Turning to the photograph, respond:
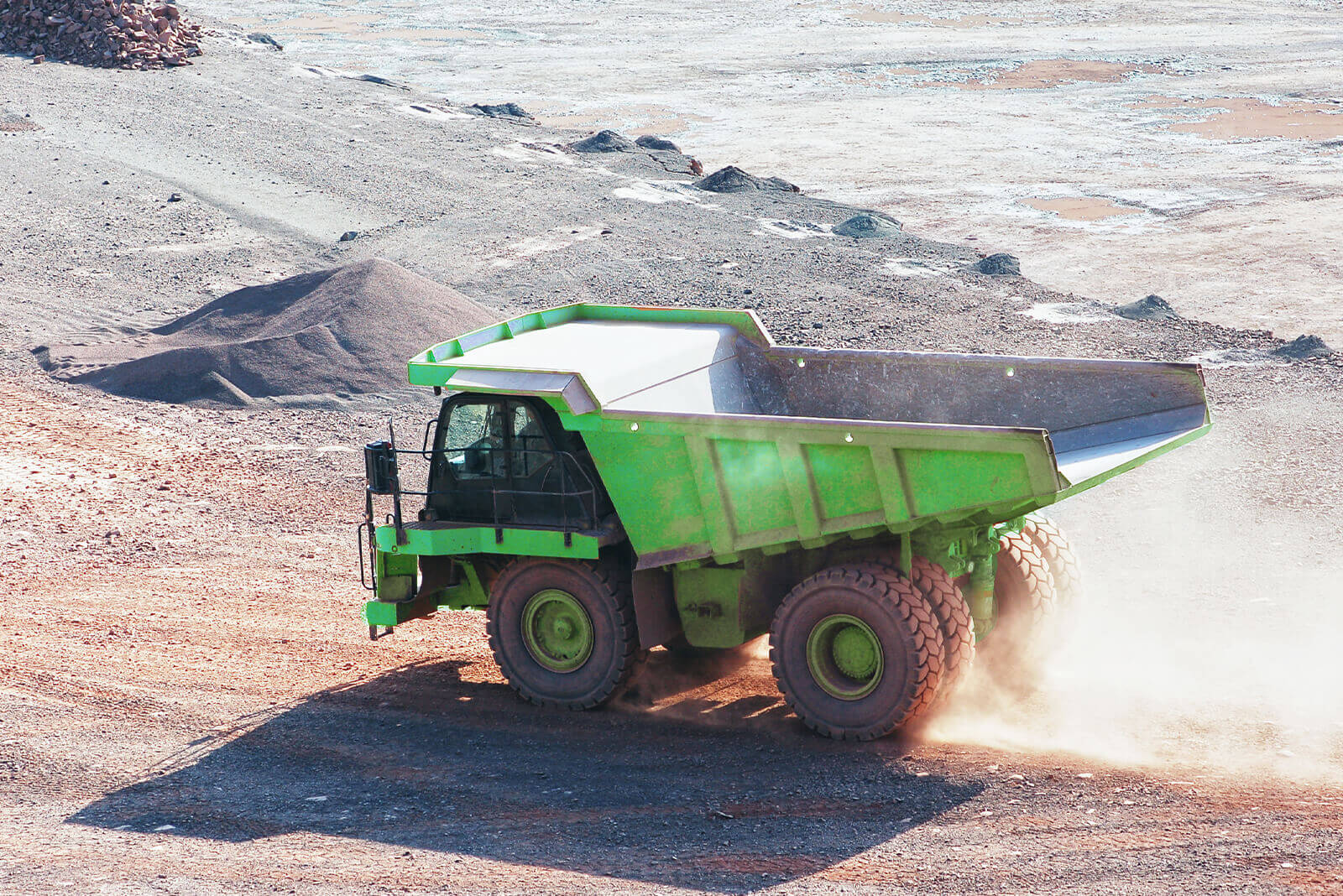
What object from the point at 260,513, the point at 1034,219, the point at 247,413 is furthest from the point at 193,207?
the point at 1034,219

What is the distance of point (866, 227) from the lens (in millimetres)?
25266


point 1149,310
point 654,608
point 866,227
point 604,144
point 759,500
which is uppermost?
point 604,144

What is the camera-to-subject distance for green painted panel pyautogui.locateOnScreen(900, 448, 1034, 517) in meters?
7.73

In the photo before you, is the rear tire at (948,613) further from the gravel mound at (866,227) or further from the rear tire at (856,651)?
the gravel mound at (866,227)

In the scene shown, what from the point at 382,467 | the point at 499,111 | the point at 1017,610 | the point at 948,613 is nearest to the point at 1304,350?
the point at 1017,610

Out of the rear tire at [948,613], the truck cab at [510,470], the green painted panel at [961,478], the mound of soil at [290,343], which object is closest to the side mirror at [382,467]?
the truck cab at [510,470]

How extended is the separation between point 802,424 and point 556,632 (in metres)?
2.36

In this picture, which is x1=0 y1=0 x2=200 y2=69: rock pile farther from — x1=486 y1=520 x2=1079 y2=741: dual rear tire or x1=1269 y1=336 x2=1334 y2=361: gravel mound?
x1=486 y1=520 x2=1079 y2=741: dual rear tire

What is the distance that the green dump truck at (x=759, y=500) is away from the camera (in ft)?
27.1

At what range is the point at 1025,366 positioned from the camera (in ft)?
31.2

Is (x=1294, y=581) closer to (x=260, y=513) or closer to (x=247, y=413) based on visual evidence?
(x=260, y=513)

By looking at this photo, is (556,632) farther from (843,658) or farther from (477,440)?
(843,658)

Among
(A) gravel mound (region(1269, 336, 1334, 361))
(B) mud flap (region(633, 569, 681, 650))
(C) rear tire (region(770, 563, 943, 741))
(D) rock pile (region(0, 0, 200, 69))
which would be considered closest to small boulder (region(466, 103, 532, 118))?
(D) rock pile (region(0, 0, 200, 69))

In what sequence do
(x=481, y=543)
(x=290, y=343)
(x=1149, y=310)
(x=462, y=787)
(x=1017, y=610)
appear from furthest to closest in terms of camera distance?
(x=1149, y=310)
(x=290, y=343)
(x=1017, y=610)
(x=481, y=543)
(x=462, y=787)
